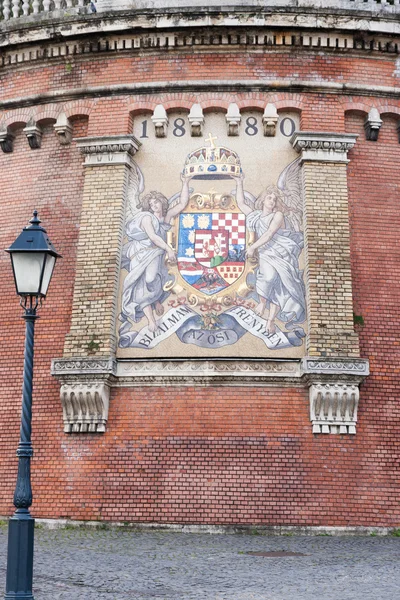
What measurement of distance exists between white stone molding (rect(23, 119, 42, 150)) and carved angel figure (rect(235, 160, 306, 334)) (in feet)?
14.4

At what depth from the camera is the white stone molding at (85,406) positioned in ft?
48.6

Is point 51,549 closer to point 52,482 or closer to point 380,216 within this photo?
point 52,482

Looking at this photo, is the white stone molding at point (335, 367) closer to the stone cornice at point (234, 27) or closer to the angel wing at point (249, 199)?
Result: the angel wing at point (249, 199)

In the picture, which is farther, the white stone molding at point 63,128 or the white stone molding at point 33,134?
the white stone molding at point 33,134

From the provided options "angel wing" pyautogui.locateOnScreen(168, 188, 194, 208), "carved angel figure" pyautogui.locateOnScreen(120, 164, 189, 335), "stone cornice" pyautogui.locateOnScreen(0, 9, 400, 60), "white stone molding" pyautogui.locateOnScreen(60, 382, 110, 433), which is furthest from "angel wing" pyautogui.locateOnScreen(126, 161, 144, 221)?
"white stone molding" pyautogui.locateOnScreen(60, 382, 110, 433)

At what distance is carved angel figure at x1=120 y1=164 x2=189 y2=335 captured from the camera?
1553 centimetres

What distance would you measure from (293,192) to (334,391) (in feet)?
13.3

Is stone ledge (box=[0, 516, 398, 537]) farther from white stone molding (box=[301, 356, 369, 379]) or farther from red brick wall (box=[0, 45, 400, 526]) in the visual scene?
white stone molding (box=[301, 356, 369, 379])

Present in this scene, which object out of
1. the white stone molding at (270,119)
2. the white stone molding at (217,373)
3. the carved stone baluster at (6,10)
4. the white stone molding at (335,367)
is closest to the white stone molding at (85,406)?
the white stone molding at (217,373)

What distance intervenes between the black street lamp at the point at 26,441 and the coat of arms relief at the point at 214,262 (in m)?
5.71

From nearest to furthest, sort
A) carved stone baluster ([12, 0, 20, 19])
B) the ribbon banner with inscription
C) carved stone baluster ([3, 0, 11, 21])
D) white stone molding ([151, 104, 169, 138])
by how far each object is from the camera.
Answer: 1. the ribbon banner with inscription
2. white stone molding ([151, 104, 169, 138])
3. carved stone baluster ([12, 0, 20, 19])
4. carved stone baluster ([3, 0, 11, 21])

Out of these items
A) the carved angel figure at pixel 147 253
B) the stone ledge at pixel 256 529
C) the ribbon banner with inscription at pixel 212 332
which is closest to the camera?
the stone ledge at pixel 256 529

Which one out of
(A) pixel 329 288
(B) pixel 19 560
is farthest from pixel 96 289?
(B) pixel 19 560

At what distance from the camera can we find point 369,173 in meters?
16.4
